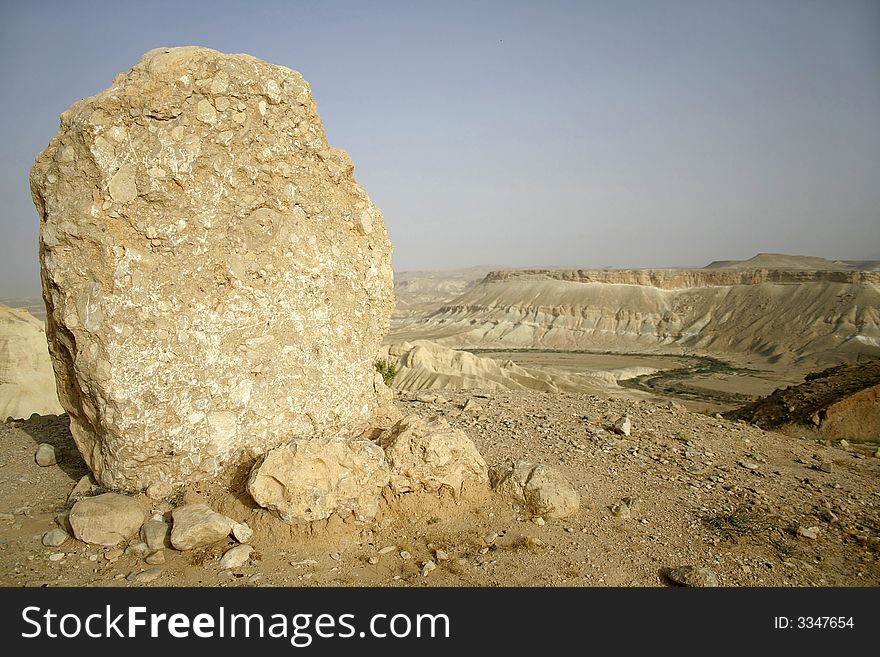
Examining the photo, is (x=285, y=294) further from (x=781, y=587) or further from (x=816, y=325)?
(x=816, y=325)

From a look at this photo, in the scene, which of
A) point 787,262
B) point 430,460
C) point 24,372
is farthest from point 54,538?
point 787,262

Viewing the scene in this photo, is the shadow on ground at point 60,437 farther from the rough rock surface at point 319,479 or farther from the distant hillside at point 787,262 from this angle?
the distant hillside at point 787,262

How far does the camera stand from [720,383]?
3753 centimetres

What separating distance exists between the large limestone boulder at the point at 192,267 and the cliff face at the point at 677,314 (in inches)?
1943

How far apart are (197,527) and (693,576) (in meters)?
4.00

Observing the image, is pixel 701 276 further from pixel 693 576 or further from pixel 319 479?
pixel 319 479

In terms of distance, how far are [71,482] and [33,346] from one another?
1493 cm

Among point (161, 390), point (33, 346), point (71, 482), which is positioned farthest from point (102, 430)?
point (33, 346)

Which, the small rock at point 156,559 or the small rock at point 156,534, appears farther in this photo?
the small rock at point 156,534

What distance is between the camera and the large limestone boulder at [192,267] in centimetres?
469

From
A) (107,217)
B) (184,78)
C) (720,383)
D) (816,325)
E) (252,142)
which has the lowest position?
(720,383)

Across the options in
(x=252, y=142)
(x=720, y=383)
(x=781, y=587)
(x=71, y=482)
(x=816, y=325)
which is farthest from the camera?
(x=816, y=325)

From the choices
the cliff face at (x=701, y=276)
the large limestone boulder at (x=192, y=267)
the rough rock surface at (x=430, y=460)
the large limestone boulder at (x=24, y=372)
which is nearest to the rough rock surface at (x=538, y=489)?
the rough rock surface at (x=430, y=460)

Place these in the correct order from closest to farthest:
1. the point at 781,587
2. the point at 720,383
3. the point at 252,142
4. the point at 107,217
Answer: the point at 781,587 < the point at 107,217 < the point at 252,142 < the point at 720,383
